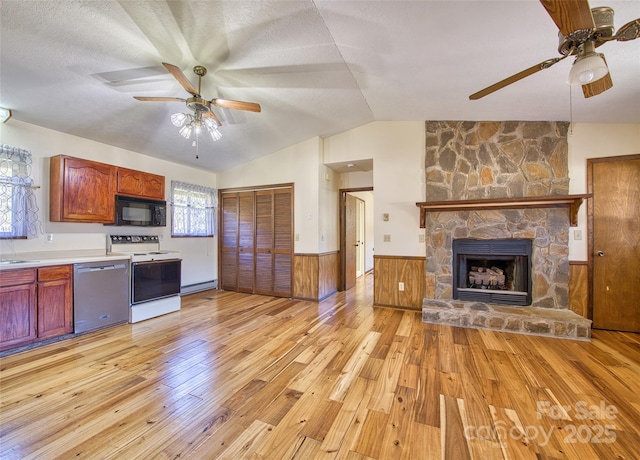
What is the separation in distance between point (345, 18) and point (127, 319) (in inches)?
169

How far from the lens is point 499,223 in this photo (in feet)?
11.9

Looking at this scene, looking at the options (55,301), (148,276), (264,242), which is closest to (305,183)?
(264,242)

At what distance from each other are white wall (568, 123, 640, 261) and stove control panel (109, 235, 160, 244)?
6.20 meters

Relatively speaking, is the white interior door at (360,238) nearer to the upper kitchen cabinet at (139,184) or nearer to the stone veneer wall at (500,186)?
the stone veneer wall at (500,186)

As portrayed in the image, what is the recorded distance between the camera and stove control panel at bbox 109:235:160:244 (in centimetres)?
393

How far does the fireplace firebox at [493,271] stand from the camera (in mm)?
3590

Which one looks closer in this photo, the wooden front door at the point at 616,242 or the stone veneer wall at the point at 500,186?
the wooden front door at the point at 616,242

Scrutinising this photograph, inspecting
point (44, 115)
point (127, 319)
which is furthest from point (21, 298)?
point (44, 115)

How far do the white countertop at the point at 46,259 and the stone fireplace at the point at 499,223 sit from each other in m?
4.35

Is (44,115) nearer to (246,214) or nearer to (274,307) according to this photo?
(246,214)

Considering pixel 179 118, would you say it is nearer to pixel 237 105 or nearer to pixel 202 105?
Result: pixel 202 105

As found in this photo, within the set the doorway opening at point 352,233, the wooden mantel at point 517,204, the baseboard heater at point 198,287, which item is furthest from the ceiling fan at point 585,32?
the baseboard heater at point 198,287

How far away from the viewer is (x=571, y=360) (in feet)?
8.32

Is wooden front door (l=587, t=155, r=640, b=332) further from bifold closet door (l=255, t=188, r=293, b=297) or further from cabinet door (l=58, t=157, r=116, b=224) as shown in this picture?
cabinet door (l=58, t=157, r=116, b=224)
